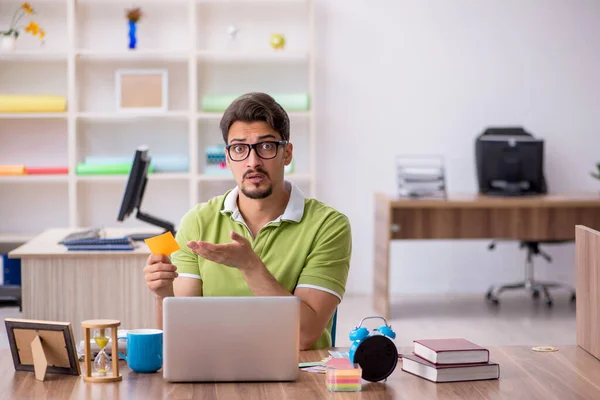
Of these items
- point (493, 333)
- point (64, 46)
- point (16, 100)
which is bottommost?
point (493, 333)

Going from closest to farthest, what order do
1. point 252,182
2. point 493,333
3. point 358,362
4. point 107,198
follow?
point 358,362 < point 252,182 < point 493,333 < point 107,198

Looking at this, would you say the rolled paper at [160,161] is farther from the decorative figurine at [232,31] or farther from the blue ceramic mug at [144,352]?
the blue ceramic mug at [144,352]

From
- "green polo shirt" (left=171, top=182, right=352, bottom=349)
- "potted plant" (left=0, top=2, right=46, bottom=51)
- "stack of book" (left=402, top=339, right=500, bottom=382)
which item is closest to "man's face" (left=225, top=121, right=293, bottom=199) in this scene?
"green polo shirt" (left=171, top=182, right=352, bottom=349)

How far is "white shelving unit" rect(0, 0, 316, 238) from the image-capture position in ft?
20.6

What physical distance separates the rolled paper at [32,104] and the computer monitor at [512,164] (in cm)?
289

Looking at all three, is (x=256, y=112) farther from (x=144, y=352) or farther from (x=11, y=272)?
(x=11, y=272)

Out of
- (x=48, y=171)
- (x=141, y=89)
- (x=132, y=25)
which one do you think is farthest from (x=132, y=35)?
(x=48, y=171)

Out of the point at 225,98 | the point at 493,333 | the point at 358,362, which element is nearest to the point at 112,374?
the point at 358,362

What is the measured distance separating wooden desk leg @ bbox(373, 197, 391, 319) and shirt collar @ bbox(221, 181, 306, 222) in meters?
3.09

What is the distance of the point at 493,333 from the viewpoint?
17.0 feet

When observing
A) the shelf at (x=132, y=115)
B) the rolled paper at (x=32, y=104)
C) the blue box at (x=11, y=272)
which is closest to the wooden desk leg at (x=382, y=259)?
the shelf at (x=132, y=115)

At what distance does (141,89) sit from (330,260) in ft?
13.3

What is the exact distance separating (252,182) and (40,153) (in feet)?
14.0

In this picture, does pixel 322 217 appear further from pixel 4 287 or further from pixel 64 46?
pixel 64 46
